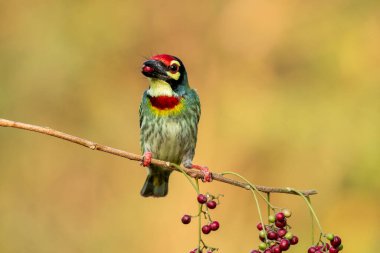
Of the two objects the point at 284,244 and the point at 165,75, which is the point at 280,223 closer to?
the point at 284,244

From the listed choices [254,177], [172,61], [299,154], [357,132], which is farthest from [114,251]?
[172,61]

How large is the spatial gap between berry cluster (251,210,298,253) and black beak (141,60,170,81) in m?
1.54

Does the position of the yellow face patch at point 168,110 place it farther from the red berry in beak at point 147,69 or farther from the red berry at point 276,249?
the red berry at point 276,249

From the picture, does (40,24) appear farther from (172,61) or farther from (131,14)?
(172,61)

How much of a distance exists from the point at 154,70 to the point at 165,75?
0.18 meters

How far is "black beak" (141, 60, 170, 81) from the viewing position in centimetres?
463

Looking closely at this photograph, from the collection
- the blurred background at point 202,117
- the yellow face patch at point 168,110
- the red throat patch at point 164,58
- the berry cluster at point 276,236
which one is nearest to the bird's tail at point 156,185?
the yellow face patch at point 168,110

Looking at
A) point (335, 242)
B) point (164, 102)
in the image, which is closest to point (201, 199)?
point (335, 242)

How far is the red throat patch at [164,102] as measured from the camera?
208 inches

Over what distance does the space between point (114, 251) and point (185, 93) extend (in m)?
2.76

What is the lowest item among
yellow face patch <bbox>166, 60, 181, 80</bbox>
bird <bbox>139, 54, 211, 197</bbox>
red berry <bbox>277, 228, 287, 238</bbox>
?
red berry <bbox>277, 228, 287, 238</bbox>

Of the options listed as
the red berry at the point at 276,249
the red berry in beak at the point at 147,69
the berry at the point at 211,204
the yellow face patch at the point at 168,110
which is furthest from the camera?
the yellow face patch at the point at 168,110

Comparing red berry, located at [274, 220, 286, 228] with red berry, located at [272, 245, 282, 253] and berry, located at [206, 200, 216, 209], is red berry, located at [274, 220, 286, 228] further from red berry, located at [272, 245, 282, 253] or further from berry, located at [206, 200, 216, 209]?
berry, located at [206, 200, 216, 209]

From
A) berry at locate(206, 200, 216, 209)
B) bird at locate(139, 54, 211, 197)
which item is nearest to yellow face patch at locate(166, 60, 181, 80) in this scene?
bird at locate(139, 54, 211, 197)
